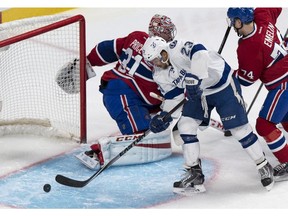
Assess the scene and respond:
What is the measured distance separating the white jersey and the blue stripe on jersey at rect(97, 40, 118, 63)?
53 centimetres

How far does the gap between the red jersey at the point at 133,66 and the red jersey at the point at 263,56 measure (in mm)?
571

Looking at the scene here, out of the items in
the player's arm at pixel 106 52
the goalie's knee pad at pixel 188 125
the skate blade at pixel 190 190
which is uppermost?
the player's arm at pixel 106 52

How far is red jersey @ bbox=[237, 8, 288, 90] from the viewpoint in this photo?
4438mm

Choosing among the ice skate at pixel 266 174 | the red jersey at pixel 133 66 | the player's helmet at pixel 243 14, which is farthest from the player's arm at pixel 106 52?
the ice skate at pixel 266 174

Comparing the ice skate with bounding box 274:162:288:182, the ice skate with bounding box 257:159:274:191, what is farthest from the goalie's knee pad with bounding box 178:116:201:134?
the ice skate with bounding box 274:162:288:182

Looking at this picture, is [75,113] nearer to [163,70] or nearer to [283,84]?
[163,70]

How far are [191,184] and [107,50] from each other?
89cm

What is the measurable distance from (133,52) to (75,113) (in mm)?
522

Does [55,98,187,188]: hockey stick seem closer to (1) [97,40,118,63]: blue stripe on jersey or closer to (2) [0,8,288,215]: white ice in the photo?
(2) [0,8,288,215]: white ice

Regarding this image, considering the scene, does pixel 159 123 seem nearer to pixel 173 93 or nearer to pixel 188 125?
pixel 188 125

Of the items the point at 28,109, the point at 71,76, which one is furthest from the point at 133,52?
the point at 28,109

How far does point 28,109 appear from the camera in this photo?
5297 mm

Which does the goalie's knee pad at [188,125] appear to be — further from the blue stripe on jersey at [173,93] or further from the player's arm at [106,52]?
the player's arm at [106,52]

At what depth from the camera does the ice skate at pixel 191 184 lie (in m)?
4.48
